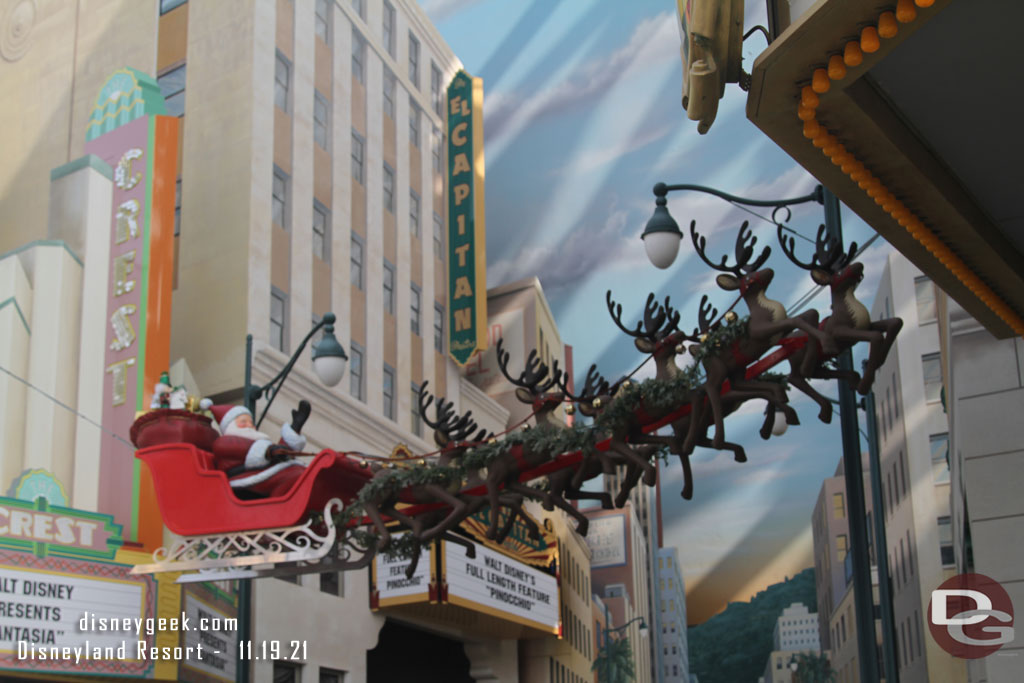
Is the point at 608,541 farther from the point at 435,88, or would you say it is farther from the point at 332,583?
the point at 332,583

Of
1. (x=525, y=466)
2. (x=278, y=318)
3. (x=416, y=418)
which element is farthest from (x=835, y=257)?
(x=416, y=418)

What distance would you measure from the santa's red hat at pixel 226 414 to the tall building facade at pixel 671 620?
92.9 metres

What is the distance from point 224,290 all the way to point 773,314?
58.6 ft

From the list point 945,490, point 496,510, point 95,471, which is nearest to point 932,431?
point 945,490

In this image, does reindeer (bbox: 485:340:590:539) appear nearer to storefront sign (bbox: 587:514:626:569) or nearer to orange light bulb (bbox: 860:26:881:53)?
orange light bulb (bbox: 860:26:881:53)

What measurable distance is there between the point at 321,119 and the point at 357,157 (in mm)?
2056

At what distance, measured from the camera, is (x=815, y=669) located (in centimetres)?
8162

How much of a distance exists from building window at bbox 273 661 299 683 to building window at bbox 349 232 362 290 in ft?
33.1

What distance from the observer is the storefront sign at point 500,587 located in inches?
1096

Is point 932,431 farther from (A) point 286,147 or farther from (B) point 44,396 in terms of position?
(B) point 44,396

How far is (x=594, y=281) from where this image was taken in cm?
8056


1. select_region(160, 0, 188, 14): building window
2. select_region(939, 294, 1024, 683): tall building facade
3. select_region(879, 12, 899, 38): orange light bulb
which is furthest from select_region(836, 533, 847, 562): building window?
select_region(879, 12, 899, 38): orange light bulb

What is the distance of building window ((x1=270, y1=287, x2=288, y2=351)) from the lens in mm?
25453

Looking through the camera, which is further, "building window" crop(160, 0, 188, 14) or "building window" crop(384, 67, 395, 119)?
"building window" crop(384, 67, 395, 119)
